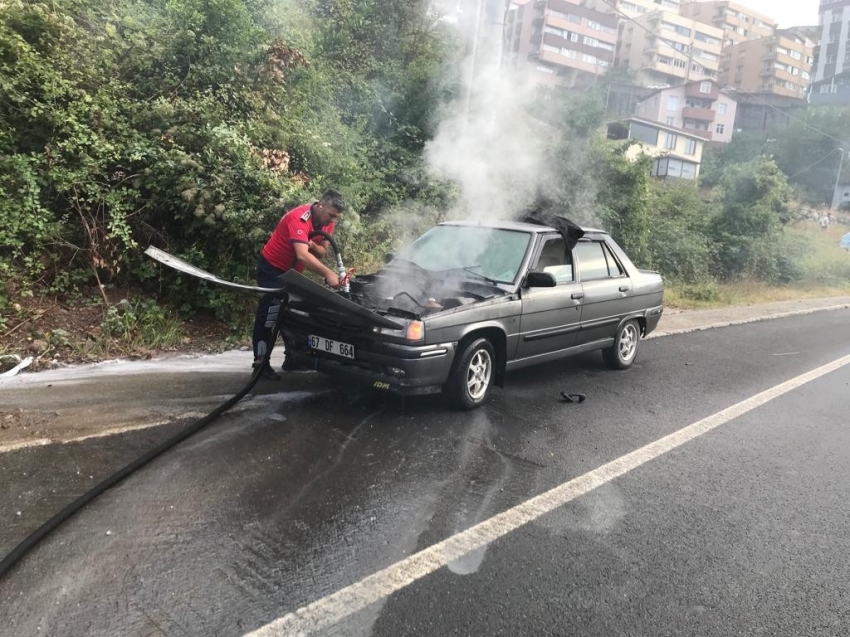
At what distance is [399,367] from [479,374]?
0.87 metres

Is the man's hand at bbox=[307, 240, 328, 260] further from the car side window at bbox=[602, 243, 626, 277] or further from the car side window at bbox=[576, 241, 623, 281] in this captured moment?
the car side window at bbox=[602, 243, 626, 277]

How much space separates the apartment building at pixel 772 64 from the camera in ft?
286

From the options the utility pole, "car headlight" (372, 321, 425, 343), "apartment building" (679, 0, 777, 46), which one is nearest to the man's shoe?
"car headlight" (372, 321, 425, 343)

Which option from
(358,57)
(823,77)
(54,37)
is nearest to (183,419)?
(54,37)

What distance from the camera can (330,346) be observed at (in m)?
4.75

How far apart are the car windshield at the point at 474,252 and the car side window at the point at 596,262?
87 centimetres

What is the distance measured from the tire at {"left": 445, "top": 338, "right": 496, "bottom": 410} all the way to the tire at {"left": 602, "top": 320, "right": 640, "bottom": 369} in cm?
224

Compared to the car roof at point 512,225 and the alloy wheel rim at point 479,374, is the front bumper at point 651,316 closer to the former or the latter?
the car roof at point 512,225

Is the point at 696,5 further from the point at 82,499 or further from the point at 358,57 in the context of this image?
the point at 82,499

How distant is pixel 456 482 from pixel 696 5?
110222mm

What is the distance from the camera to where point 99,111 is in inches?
260

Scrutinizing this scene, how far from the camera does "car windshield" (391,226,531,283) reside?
18.1 feet

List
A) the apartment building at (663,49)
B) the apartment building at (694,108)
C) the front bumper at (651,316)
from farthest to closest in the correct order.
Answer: the apartment building at (663,49), the apartment building at (694,108), the front bumper at (651,316)

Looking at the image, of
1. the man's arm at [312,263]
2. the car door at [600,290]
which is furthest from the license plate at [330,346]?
the car door at [600,290]
